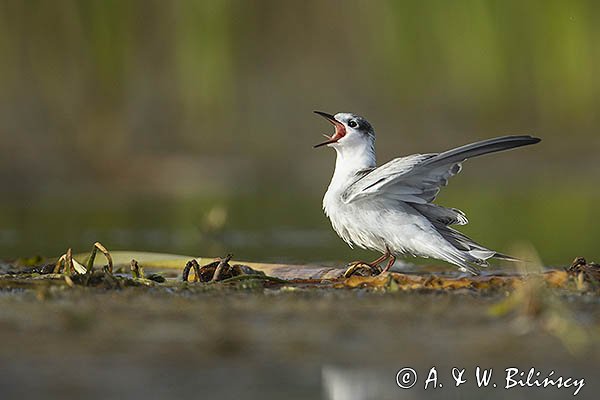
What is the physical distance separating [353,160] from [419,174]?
3.87 ft

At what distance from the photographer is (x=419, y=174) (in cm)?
618

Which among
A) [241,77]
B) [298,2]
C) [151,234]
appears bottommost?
[151,234]

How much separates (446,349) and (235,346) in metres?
0.64

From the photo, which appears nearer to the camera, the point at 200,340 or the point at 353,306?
the point at 200,340

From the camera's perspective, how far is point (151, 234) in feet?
34.8

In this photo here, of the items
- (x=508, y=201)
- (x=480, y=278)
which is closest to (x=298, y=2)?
(x=508, y=201)

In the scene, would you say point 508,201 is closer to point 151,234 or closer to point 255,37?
point 151,234

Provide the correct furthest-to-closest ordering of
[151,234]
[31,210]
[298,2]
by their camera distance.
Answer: [298,2] < [31,210] < [151,234]

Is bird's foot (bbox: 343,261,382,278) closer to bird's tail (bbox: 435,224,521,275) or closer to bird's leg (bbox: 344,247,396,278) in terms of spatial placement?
bird's leg (bbox: 344,247,396,278)

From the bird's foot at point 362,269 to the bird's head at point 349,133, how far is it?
1054mm

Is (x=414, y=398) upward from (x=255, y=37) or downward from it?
downward

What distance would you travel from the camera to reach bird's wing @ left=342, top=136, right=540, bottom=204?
19.3 feet

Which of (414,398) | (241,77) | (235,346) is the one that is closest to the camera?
(414,398)
